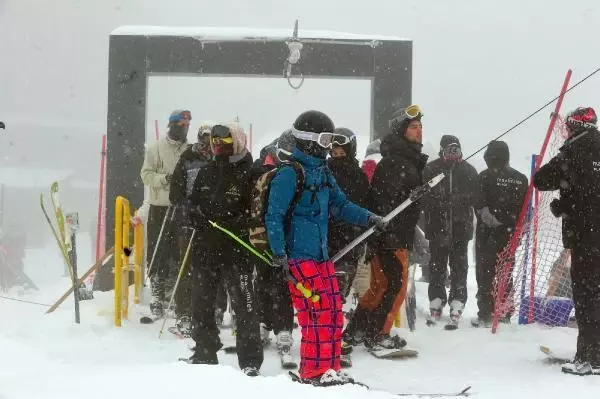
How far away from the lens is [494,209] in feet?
21.8

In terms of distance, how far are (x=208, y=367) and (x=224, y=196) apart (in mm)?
1315

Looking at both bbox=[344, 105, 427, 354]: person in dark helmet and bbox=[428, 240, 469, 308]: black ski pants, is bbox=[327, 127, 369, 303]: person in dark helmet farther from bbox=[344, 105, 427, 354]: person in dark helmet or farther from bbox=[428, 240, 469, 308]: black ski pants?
bbox=[428, 240, 469, 308]: black ski pants

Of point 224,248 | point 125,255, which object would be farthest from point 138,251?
point 224,248

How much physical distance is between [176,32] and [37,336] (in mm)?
4685

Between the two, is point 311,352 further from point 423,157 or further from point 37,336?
point 37,336

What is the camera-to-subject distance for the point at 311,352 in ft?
12.7

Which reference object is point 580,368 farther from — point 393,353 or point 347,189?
point 347,189

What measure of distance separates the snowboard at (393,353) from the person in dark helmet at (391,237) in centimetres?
7

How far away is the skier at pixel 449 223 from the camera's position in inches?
262

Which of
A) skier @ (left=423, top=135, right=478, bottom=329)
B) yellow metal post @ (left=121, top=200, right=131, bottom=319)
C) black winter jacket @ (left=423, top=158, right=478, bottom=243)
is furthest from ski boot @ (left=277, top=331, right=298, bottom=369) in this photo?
black winter jacket @ (left=423, top=158, right=478, bottom=243)

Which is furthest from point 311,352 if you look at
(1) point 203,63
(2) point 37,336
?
(1) point 203,63

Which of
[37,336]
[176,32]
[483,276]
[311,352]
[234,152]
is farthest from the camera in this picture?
[176,32]

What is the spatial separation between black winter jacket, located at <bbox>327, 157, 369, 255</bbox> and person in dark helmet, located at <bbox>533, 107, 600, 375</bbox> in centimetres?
132

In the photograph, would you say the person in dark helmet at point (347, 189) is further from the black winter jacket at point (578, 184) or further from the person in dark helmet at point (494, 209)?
the person in dark helmet at point (494, 209)
